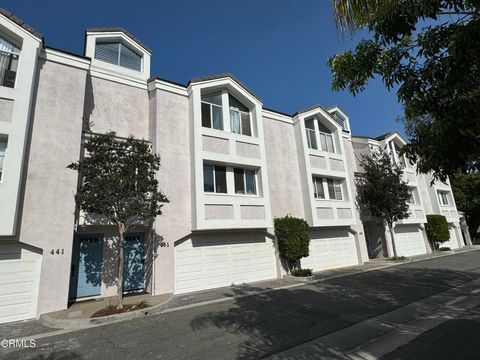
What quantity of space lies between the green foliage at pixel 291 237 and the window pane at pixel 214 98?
7.12 m

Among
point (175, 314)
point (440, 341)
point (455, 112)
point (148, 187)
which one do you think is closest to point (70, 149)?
point (148, 187)

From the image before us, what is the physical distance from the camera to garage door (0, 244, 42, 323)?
8.95 m

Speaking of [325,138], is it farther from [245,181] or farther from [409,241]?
[409,241]

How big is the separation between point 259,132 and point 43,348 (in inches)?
492

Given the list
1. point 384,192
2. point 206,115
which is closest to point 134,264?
point 206,115

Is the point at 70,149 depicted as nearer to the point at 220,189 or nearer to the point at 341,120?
the point at 220,189

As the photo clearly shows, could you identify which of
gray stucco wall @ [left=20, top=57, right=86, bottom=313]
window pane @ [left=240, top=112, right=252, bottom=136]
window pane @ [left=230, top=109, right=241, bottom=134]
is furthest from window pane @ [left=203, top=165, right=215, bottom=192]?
gray stucco wall @ [left=20, top=57, right=86, bottom=313]

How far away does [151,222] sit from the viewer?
12062 millimetres

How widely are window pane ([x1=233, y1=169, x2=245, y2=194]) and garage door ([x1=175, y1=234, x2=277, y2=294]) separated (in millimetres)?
2259

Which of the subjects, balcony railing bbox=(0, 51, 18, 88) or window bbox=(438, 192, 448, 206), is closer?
balcony railing bbox=(0, 51, 18, 88)

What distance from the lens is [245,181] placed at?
14859 millimetres

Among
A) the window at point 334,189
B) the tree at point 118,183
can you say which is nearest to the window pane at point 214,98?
the tree at point 118,183

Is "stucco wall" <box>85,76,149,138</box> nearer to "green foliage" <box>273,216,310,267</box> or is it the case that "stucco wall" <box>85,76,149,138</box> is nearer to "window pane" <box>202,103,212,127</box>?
"window pane" <box>202,103,212,127</box>

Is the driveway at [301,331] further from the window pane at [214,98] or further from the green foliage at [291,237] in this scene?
the window pane at [214,98]
